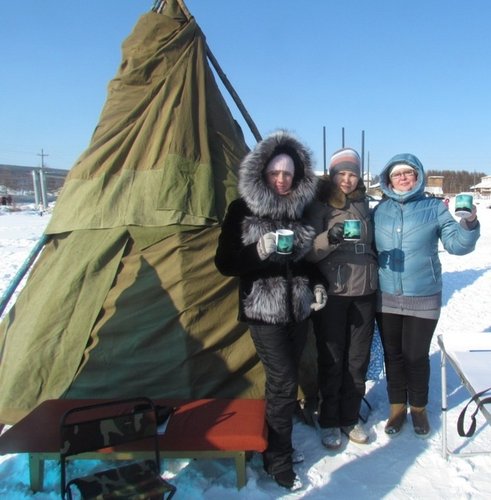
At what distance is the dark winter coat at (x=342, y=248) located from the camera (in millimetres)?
3084

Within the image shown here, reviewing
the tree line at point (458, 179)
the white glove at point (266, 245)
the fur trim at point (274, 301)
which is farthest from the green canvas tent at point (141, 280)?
the tree line at point (458, 179)

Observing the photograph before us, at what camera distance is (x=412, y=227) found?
3166 millimetres

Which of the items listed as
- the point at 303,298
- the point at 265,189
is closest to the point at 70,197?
the point at 265,189

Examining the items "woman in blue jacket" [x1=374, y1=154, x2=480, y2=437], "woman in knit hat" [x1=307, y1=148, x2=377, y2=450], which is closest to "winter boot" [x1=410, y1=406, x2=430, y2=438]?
"woman in blue jacket" [x1=374, y1=154, x2=480, y2=437]

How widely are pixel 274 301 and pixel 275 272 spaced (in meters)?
0.19

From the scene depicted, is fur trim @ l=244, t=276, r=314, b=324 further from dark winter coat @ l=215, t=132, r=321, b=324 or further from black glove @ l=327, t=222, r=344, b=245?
black glove @ l=327, t=222, r=344, b=245

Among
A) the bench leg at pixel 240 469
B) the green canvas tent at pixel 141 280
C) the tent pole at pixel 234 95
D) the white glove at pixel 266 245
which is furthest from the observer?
the tent pole at pixel 234 95

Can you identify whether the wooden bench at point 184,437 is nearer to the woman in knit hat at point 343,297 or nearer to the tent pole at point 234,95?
the woman in knit hat at point 343,297

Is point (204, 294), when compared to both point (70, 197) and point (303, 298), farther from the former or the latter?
point (70, 197)

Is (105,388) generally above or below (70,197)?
below

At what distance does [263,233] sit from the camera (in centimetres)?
276

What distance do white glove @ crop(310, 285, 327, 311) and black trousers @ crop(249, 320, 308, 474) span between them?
0.54 feet

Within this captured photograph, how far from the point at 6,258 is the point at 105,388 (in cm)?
888

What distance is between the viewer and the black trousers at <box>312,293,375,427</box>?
10.3 feet
